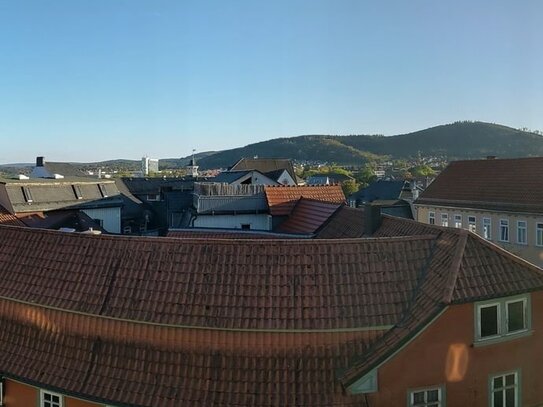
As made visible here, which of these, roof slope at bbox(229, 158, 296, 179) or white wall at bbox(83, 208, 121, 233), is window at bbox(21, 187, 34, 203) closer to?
white wall at bbox(83, 208, 121, 233)

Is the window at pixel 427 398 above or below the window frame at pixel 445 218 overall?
below

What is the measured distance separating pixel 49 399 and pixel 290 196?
78.1 ft

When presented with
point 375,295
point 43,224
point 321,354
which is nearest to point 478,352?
point 375,295

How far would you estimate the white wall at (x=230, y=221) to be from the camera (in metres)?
38.3

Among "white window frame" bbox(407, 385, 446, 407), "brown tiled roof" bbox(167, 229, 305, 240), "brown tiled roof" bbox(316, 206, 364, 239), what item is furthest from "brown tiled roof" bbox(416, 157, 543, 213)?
"white window frame" bbox(407, 385, 446, 407)

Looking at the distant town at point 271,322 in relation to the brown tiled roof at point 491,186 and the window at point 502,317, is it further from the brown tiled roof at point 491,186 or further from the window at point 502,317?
the brown tiled roof at point 491,186

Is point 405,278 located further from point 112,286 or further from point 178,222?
point 178,222

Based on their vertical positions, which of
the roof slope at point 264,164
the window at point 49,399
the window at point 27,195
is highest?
the roof slope at point 264,164

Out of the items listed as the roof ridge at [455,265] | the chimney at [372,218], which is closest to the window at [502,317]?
the roof ridge at [455,265]

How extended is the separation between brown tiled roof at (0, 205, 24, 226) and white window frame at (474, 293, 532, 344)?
32960mm

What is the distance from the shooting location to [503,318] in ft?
51.4

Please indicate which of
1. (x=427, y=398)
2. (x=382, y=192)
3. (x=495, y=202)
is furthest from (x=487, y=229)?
(x=382, y=192)

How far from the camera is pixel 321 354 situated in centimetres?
1467

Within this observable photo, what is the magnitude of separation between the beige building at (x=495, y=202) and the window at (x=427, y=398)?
100 feet
